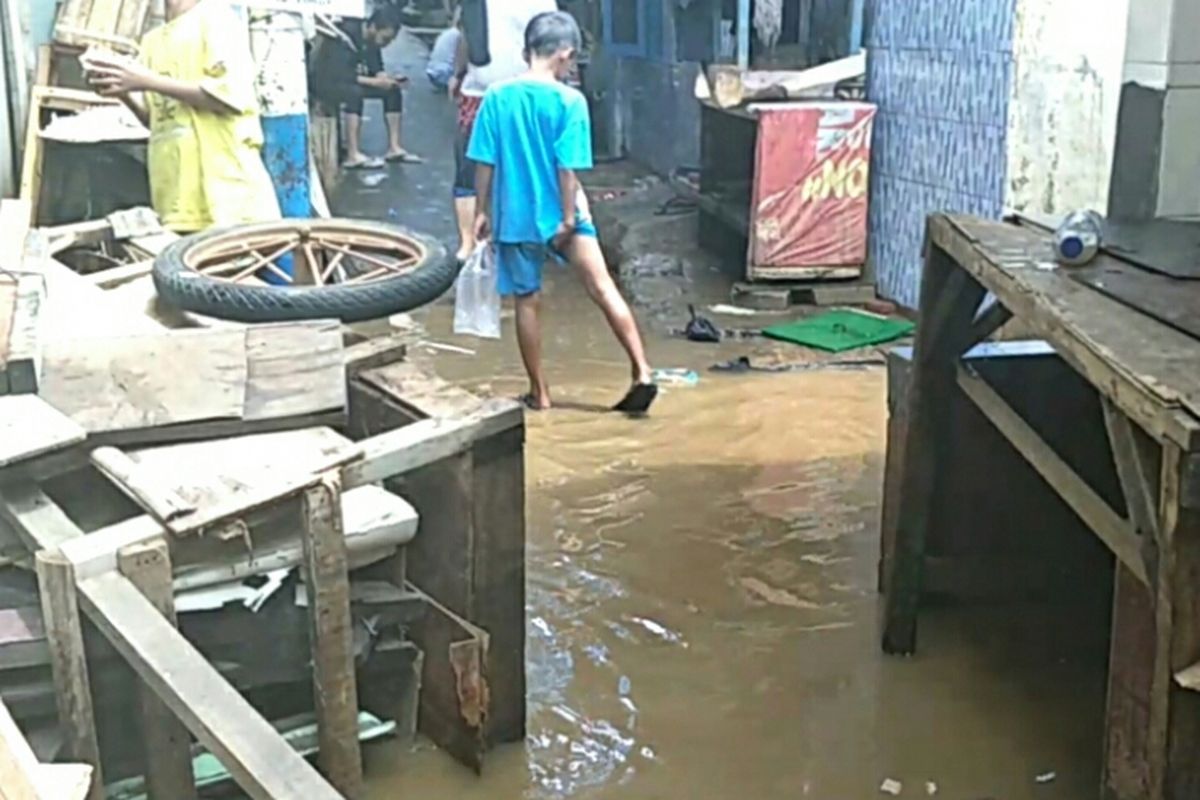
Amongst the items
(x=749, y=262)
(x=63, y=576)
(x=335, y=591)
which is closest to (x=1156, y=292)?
(x=335, y=591)

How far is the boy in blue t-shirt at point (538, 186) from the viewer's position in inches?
253

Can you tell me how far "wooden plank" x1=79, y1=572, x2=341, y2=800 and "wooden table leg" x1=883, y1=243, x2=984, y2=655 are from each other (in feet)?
7.39

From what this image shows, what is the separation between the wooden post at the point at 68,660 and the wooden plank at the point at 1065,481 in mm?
2076

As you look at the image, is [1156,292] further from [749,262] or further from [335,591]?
[749,262]

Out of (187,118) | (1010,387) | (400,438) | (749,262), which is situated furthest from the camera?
(749,262)

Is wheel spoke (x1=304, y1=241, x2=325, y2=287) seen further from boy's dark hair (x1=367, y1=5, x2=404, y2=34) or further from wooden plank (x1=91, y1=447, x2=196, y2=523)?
boy's dark hair (x1=367, y1=5, x2=404, y2=34)

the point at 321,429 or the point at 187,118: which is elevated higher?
the point at 187,118

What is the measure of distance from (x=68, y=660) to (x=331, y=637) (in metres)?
0.54

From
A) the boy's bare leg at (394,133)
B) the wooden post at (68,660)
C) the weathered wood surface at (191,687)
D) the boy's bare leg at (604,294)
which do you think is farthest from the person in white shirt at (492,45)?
the boy's bare leg at (394,133)

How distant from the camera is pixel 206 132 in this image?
209 inches

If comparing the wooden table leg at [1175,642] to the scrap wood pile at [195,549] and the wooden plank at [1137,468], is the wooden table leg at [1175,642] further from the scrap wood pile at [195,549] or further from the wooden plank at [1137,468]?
the scrap wood pile at [195,549]

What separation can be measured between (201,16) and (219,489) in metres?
2.73

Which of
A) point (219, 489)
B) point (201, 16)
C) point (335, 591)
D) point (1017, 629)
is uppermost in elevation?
point (201, 16)

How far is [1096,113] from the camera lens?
691 centimetres
